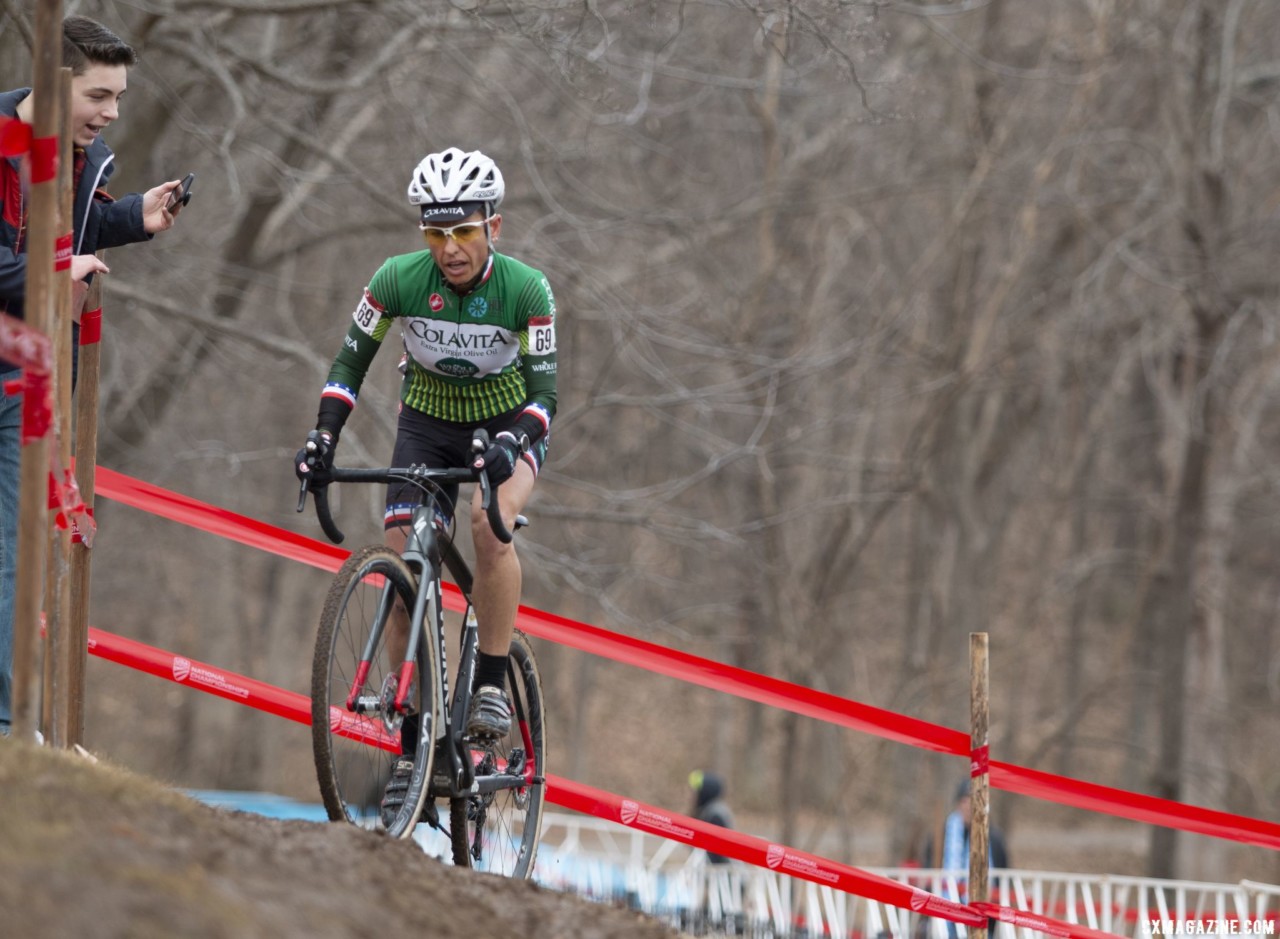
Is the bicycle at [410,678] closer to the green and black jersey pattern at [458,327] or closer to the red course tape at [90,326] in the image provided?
the green and black jersey pattern at [458,327]

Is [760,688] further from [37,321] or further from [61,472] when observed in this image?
[37,321]

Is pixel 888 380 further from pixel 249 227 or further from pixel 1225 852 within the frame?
pixel 249 227

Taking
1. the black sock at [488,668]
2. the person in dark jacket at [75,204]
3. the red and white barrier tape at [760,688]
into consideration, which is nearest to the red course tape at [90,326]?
the person in dark jacket at [75,204]

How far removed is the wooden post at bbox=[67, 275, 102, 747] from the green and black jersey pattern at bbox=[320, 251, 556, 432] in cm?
83

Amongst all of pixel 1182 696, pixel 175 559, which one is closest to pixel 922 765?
pixel 1182 696

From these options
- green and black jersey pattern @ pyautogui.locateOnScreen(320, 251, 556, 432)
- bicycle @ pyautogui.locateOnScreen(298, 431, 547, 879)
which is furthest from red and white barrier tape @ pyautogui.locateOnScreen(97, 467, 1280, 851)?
green and black jersey pattern @ pyautogui.locateOnScreen(320, 251, 556, 432)

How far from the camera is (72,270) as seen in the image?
5.18 metres

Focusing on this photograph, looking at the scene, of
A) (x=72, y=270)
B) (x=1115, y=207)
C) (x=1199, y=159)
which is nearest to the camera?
(x=72, y=270)

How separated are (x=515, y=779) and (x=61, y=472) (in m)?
2.24

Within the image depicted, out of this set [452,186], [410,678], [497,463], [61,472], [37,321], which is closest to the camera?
[37,321]

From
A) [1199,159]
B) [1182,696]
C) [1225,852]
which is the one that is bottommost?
[1225,852]

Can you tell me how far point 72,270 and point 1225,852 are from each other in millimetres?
18504

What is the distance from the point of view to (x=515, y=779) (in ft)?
21.3

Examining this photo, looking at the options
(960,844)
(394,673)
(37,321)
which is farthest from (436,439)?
(960,844)
